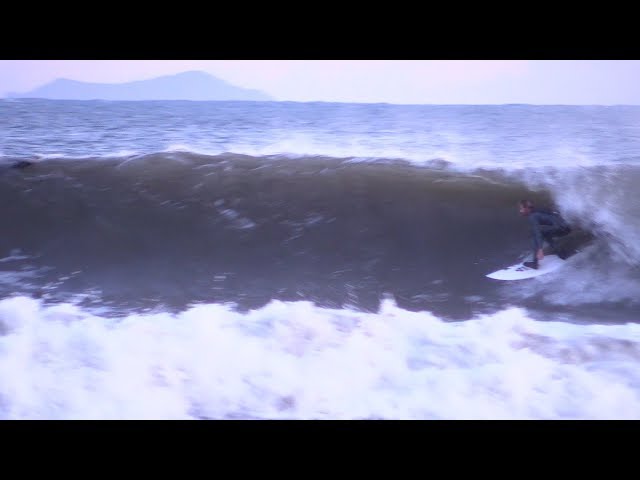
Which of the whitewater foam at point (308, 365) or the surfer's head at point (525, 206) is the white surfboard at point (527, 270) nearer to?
the whitewater foam at point (308, 365)

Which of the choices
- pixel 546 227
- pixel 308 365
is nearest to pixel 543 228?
pixel 546 227

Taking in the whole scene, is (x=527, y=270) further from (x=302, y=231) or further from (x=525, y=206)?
(x=302, y=231)

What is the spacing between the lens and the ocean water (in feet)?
7.89

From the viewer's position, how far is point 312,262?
341cm

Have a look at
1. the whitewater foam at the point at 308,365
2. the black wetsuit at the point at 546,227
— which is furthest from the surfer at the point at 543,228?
the whitewater foam at the point at 308,365

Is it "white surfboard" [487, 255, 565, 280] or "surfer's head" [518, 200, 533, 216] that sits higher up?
"surfer's head" [518, 200, 533, 216]

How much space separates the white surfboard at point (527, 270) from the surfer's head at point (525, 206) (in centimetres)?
47

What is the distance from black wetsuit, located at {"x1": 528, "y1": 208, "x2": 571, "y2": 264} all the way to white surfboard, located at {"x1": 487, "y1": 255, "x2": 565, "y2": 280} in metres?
0.09

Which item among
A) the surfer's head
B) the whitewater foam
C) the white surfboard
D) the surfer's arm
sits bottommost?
the whitewater foam

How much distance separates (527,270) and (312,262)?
1.44 metres

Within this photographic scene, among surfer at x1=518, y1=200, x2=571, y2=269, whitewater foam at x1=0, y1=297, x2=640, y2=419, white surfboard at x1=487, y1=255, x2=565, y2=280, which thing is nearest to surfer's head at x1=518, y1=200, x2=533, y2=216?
surfer at x1=518, y1=200, x2=571, y2=269

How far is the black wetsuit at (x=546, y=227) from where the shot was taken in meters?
3.46

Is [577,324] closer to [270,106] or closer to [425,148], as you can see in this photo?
[425,148]

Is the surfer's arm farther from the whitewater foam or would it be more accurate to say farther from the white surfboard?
the whitewater foam
